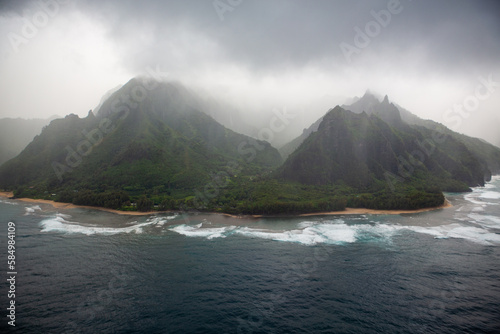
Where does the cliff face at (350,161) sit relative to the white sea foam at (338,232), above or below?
above

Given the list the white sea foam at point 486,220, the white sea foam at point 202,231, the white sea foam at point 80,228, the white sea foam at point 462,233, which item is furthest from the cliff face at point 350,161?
the white sea foam at point 80,228

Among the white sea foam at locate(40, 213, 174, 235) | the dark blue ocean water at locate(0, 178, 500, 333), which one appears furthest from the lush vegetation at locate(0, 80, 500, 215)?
the dark blue ocean water at locate(0, 178, 500, 333)

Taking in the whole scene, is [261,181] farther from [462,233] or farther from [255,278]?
[255,278]

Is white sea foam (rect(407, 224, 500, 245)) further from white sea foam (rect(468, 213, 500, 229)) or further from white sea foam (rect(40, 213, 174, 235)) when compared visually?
white sea foam (rect(40, 213, 174, 235))

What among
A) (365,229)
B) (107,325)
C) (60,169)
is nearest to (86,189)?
(60,169)

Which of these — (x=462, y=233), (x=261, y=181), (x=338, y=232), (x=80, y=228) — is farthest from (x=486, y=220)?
(x=80, y=228)

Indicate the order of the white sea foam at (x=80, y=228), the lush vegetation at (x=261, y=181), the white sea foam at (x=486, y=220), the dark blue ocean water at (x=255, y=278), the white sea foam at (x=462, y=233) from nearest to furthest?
the dark blue ocean water at (x=255, y=278)
the white sea foam at (x=462, y=233)
the white sea foam at (x=80, y=228)
the white sea foam at (x=486, y=220)
the lush vegetation at (x=261, y=181)

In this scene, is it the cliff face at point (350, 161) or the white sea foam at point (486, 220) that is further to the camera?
the cliff face at point (350, 161)

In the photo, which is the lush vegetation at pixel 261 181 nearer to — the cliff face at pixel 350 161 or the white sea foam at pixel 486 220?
the cliff face at pixel 350 161

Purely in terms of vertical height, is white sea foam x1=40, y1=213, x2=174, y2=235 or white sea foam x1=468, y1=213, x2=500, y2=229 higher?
white sea foam x1=40, y1=213, x2=174, y2=235
